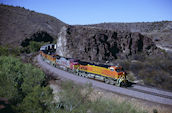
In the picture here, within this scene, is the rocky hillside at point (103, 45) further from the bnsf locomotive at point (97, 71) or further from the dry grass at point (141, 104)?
the dry grass at point (141, 104)

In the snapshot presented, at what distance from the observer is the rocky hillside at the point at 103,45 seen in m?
34.8

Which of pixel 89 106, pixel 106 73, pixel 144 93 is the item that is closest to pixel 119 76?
pixel 106 73

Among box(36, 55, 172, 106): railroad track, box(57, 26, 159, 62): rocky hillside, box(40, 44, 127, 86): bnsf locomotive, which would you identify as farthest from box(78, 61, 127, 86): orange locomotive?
box(57, 26, 159, 62): rocky hillside

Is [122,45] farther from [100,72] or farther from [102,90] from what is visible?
[102,90]

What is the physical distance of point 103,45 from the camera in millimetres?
35375

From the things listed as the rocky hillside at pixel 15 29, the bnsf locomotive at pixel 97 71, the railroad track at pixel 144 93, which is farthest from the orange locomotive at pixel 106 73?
the rocky hillside at pixel 15 29

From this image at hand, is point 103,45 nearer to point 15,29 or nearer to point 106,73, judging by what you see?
point 106,73

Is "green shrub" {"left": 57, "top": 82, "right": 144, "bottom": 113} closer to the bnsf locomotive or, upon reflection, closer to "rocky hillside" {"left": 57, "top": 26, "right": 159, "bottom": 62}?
the bnsf locomotive

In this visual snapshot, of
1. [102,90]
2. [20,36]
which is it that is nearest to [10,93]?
[102,90]

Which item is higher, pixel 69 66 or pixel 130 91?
pixel 69 66

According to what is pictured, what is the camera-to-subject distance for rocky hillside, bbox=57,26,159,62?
34.8 m

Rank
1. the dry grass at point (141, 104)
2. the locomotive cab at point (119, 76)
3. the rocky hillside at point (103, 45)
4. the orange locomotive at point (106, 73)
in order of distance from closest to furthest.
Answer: the dry grass at point (141, 104)
the locomotive cab at point (119, 76)
the orange locomotive at point (106, 73)
the rocky hillside at point (103, 45)

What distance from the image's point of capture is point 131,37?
3725cm

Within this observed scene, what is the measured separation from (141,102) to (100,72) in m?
8.03
